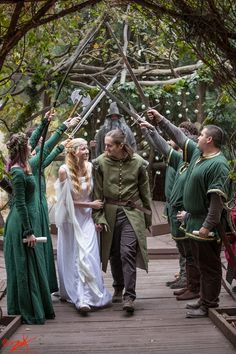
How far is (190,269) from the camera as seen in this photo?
292 inches

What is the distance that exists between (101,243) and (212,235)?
4.92ft

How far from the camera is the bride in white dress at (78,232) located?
7.40 m

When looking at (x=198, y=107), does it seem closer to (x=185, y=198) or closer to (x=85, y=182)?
(x=85, y=182)

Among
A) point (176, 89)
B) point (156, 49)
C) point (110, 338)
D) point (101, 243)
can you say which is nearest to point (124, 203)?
point (101, 243)

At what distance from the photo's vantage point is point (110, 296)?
7582mm

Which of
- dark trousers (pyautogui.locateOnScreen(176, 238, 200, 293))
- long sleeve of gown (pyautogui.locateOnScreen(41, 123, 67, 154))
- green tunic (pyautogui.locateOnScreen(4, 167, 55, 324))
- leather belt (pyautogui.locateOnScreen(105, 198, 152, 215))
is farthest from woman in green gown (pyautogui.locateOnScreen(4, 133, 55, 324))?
dark trousers (pyautogui.locateOnScreen(176, 238, 200, 293))

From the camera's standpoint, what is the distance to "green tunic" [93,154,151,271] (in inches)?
291

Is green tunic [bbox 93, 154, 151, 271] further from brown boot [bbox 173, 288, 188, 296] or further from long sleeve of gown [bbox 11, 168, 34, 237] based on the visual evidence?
long sleeve of gown [bbox 11, 168, 34, 237]

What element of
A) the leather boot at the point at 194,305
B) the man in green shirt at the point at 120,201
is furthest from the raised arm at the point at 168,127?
the leather boot at the point at 194,305

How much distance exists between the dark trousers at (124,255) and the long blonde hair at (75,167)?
1.70 ft

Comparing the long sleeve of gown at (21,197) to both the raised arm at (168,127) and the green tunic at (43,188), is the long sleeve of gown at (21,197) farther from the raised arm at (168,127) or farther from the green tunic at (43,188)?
the raised arm at (168,127)

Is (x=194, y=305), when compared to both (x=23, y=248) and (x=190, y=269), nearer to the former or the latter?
(x=190, y=269)

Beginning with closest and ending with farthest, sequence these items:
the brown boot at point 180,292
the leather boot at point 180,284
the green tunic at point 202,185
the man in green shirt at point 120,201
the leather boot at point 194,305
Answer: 1. the green tunic at point 202,185
2. the leather boot at point 194,305
3. the man in green shirt at point 120,201
4. the brown boot at point 180,292
5. the leather boot at point 180,284

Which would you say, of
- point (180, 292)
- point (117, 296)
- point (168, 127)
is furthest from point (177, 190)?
point (117, 296)
